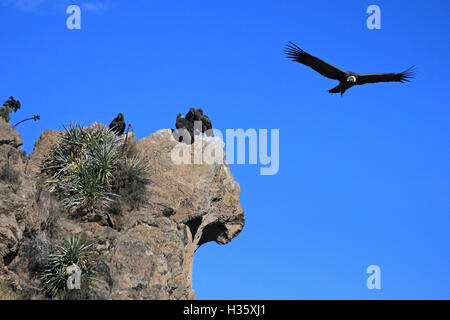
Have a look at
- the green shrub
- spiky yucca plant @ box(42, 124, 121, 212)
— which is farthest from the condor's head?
spiky yucca plant @ box(42, 124, 121, 212)

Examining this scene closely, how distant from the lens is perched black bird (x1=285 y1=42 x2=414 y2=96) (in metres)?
26.8

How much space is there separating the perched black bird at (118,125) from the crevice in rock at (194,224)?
4518 millimetres


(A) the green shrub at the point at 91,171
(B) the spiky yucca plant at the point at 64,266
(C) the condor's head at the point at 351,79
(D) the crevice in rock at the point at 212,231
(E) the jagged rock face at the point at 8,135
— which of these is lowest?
(B) the spiky yucca plant at the point at 64,266

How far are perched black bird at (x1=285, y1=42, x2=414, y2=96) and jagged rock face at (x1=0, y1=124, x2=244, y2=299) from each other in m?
4.30

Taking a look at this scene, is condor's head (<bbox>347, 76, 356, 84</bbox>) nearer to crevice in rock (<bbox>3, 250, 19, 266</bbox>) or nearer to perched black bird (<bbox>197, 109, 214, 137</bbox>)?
perched black bird (<bbox>197, 109, 214, 137</bbox>)

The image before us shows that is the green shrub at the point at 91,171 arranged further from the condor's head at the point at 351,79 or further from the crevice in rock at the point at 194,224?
the condor's head at the point at 351,79

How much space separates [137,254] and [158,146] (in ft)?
16.3

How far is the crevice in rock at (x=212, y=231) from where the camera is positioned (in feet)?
84.6

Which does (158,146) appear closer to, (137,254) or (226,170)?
(226,170)

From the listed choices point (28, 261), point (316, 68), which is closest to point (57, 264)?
point (28, 261)

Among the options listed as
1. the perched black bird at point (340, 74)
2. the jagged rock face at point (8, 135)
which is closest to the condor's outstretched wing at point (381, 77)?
the perched black bird at point (340, 74)

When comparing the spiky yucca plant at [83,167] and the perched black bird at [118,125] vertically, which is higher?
the perched black bird at [118,125]

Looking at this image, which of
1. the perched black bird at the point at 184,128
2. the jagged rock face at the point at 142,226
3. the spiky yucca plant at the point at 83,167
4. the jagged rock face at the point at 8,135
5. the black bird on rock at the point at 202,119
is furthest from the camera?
the black bird on rock at the point at 202,119

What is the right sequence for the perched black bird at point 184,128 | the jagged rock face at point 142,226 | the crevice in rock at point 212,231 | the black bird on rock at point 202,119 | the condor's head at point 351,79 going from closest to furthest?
the jagged rock face at point 142,226 < the crevice in rock at point 212,231 < the perched black bird at point 184,128 < the condor's head at point 351,79 < the black bird on rock at point 202,119
